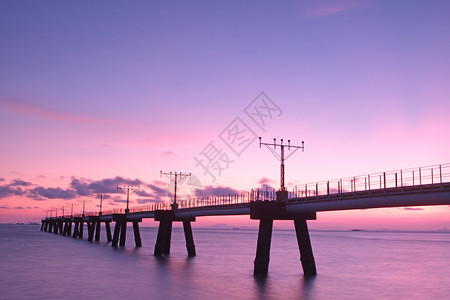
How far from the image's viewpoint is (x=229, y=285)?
150 feet

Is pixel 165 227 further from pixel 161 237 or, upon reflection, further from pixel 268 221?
pixel 268 221

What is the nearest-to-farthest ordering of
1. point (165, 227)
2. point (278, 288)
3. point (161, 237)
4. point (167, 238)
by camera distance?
point (278, 288), point (165, 227), point (161, 237), point (167, 238)

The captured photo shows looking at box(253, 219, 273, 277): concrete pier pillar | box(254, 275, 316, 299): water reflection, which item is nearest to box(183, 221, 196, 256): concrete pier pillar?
box(254, 275, 316, 299): water reflection

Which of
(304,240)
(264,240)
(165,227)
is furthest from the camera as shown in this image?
(165,227)

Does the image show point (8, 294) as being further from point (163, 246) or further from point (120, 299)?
point (163, 246)

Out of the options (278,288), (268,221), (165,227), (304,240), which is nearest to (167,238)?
(165,227)

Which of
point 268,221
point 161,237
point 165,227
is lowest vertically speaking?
point 161,237

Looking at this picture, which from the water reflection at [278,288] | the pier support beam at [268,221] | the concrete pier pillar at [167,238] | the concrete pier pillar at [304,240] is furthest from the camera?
the concrete pier pillar at [167,238]

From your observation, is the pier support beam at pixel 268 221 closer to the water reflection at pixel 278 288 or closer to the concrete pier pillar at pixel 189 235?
the water reflection at pixel 278 288

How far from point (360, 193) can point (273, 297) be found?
11579 millimetres

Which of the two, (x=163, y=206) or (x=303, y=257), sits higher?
(x=163, y=206)

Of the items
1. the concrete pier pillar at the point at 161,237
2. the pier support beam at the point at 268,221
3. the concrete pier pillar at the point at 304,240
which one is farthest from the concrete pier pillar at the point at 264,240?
the concrete pier pillar at the point at 161,237

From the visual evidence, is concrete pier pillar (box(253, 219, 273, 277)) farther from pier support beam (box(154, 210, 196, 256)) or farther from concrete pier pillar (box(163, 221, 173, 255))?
concrete pier pillar (box(163, 221, 173, 255))

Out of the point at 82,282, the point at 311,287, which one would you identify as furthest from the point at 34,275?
the point at 311,287
